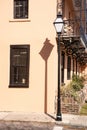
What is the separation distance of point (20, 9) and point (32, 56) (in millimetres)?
2254

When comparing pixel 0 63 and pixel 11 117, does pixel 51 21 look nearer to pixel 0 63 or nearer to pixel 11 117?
pixel 0 63

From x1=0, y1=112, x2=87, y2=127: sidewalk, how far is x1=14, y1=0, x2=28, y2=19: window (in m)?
4.29

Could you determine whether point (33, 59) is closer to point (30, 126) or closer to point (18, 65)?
point (18, 65)

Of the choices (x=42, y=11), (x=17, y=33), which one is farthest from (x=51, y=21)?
(x=17, y=33)

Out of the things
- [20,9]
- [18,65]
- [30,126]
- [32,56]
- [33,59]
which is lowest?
[30,126]

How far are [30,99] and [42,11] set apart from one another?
382cm

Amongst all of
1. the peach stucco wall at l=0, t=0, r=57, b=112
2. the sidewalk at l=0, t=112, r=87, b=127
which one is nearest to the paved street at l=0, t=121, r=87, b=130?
the sidewalk at l=0, t=112, r=87, b=127

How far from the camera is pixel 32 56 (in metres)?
14.3

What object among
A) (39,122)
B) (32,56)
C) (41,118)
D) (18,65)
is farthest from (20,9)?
(39,122)

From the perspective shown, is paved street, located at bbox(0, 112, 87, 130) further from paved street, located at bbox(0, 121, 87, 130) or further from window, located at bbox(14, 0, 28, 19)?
window, located at bbox(14, 0, 28, 19)

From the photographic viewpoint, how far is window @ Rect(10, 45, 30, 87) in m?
14.4

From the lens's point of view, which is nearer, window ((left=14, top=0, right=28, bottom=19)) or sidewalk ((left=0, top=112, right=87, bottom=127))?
sidewalk ((left=0, top=112, right=87, bottom=127))

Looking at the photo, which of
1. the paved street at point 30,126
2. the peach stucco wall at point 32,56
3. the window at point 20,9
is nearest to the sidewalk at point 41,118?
the paved street at point 30,126

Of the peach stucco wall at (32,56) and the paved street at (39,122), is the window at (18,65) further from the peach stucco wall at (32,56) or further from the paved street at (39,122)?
the paved street at (39,122)
